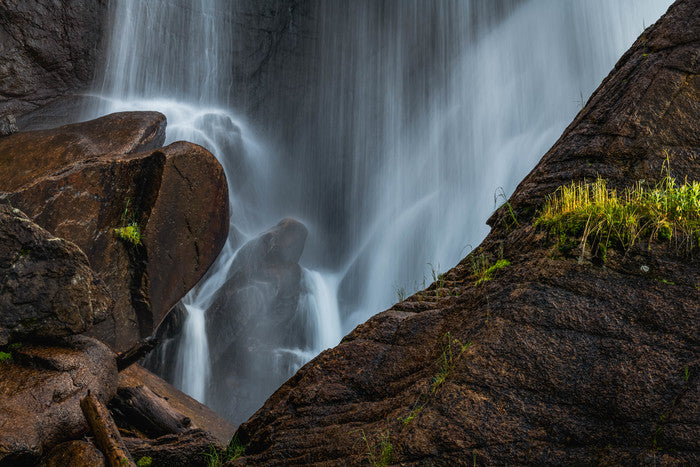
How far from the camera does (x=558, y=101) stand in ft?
68.6

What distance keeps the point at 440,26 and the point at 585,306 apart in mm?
25091

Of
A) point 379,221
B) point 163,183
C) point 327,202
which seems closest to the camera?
point 163,183

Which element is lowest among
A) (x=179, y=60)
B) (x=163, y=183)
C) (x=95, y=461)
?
(x=95, y=461)

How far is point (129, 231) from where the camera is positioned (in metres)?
Answer: 10.0

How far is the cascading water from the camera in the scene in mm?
16594

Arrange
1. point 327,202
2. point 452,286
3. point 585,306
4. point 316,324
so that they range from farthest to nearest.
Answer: point 327,202 → point 316,324 → point 452,286 → point 585,306

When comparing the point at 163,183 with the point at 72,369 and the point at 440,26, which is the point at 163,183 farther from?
the point at 440,26

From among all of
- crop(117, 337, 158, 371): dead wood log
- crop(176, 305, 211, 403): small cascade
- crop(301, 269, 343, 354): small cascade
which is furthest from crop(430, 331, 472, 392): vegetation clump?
crop(301, 269, 343, 354): small cascade

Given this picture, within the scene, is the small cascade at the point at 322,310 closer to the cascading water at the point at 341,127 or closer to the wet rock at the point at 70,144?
the cascading water at the point at 341,127

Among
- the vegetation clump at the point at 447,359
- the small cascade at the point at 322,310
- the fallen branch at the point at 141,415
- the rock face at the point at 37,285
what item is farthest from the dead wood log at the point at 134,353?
the small cascade at the point at 322,310

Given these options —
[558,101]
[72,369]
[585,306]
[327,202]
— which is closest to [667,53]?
[585,306]

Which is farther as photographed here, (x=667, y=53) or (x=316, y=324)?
(x=316, y=324)

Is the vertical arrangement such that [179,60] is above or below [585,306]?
above

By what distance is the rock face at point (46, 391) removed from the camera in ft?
17.2
